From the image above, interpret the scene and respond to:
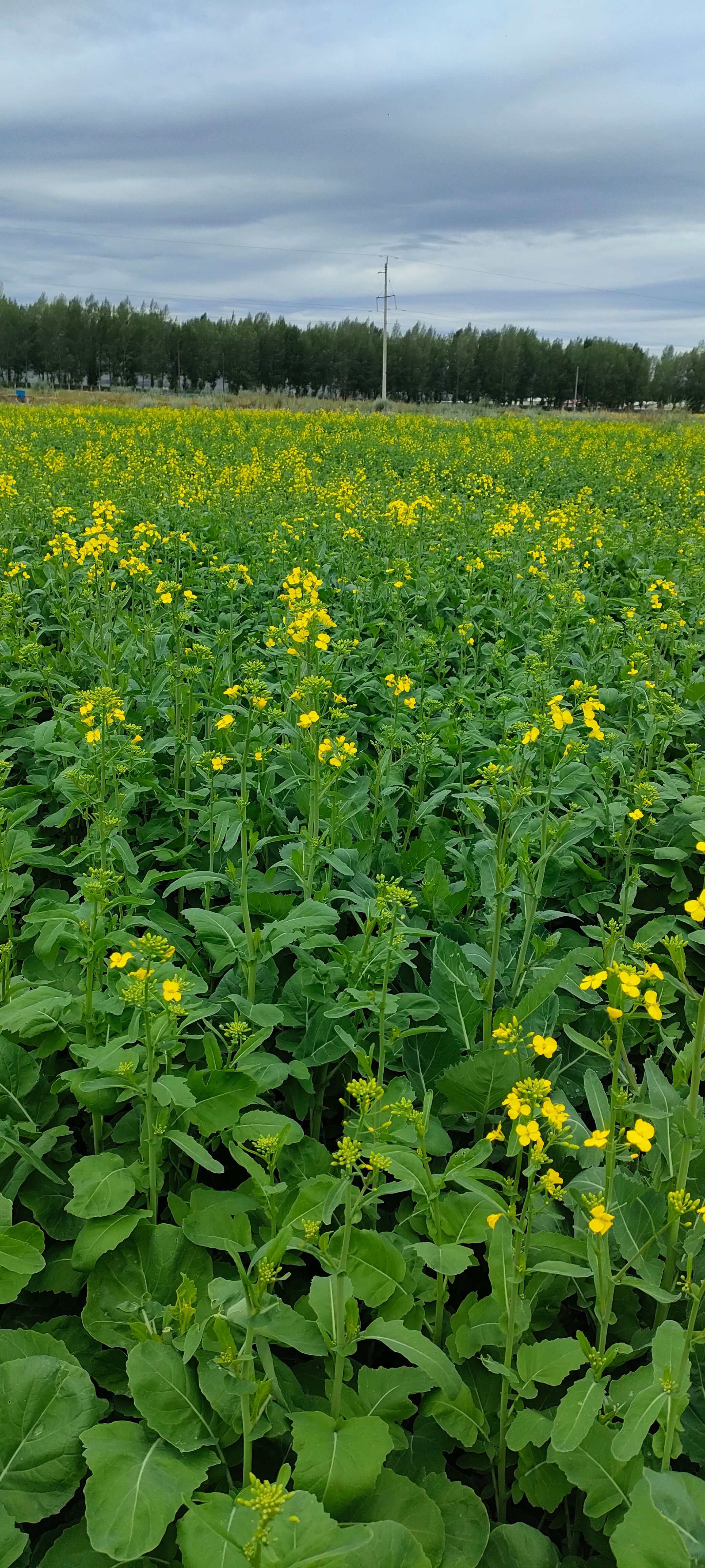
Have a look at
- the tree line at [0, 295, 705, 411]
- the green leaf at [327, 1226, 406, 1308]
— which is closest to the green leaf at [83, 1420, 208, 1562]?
the green leaf at [327, 1226, 406, 1308]

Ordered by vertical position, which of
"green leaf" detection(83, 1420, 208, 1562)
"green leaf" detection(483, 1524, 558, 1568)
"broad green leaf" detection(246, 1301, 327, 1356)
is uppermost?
"broad green leaf" detection(246, 1301, 327, 1356)

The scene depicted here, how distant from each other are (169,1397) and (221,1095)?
2.23 feet

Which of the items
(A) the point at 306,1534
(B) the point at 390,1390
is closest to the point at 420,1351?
(B) the point at 390,1390

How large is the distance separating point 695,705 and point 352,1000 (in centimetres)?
380

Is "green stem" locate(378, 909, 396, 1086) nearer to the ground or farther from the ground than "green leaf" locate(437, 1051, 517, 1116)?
farther from the ground

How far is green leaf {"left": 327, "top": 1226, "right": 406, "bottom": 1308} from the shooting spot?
2049mm

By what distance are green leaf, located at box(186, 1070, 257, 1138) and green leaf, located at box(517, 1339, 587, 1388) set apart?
85 centimetres

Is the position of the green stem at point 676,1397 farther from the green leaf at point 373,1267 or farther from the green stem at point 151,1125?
the green stem at point 151,1125

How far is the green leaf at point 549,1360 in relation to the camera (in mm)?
1848

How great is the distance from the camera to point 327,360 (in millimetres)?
86188

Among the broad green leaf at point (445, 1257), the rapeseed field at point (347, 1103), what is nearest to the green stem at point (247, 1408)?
the rapeseed field at point (347, 1103)

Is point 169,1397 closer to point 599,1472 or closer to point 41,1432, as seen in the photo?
point 41,1432

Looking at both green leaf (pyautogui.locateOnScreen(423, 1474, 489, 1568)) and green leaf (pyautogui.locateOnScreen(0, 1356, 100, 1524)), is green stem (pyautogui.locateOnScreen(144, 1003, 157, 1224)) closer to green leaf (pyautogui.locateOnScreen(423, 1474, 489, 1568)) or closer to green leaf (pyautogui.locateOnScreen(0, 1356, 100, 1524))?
green leaf (pyautogui.locateOnScreen(0, 1356, 100, 1524))

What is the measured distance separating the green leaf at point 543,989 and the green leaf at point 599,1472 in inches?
43.8
